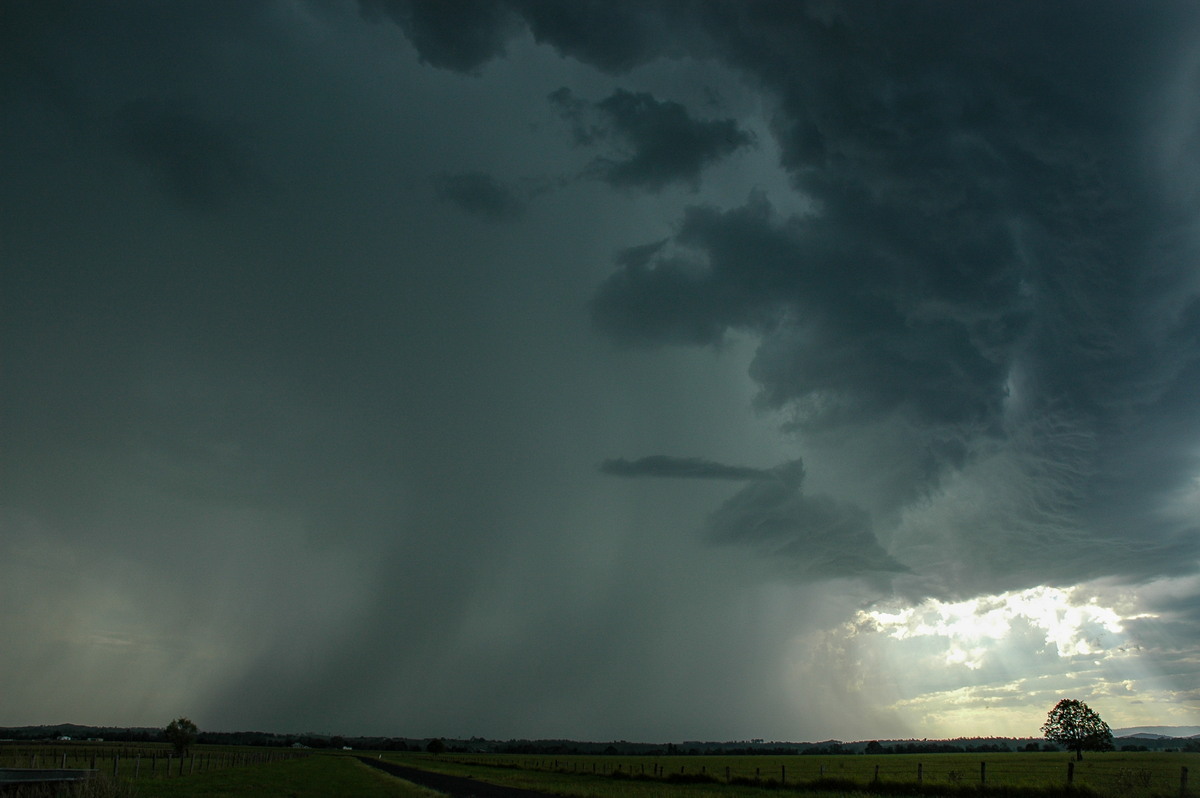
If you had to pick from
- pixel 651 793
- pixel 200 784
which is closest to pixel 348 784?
pixel 200 784

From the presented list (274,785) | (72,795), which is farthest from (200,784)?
(72,795)

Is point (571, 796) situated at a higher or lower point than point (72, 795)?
lower

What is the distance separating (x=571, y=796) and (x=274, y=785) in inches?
787

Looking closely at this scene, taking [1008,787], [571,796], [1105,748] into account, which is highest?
[1008,787]

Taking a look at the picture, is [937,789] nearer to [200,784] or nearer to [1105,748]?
[200,784]

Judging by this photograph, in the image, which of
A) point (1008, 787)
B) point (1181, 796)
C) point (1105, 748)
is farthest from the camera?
point (1105, 748)

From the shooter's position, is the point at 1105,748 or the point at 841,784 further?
the point at 1105,748

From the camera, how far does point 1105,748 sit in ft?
357

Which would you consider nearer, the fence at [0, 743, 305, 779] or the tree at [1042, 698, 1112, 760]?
the fence at [0, 743, 305, 779]

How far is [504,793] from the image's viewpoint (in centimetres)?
4122

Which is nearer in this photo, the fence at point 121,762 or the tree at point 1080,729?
the fence at point 121,762

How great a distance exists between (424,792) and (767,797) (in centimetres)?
1967

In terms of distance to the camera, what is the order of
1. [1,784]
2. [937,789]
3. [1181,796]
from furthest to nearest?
1. [937,789]
2. [1181,796]
3. [1,784]

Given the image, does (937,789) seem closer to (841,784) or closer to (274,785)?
(841,784)
